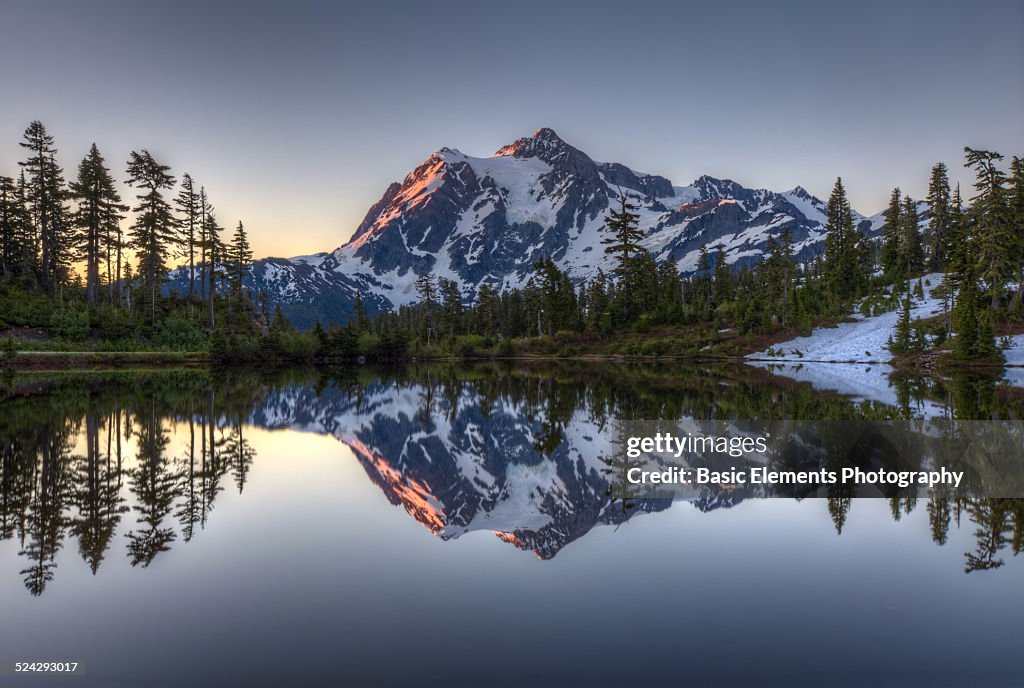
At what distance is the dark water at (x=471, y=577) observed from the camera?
4922 millimetres

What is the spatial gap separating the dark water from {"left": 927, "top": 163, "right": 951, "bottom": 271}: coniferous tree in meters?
88.1

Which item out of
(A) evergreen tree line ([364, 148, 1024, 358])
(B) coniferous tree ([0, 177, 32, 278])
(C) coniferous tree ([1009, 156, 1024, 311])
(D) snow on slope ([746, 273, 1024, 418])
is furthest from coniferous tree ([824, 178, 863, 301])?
(B) coniferous tree ([0, 177, 32, 278])

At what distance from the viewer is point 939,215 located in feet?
265

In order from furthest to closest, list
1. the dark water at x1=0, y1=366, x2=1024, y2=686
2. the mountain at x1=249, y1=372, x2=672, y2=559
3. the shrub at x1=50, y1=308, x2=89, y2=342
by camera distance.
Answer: the shrub at x1=50, y1=308, x2=89, y2=342 < the mountain at x1=249, y1=372, x2=672, y2=559 < the dark water at x1=0, y1=366, x2=1024, y2=686

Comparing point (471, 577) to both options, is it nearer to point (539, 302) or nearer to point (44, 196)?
point (44, 196)

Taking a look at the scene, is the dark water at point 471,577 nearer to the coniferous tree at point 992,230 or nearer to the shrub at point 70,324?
the shrub at point 70,324

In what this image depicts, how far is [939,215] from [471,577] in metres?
95.0

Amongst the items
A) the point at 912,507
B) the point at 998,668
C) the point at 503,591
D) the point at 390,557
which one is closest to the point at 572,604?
the point at 503,591

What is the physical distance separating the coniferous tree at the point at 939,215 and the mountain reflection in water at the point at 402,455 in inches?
2462

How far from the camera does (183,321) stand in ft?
190

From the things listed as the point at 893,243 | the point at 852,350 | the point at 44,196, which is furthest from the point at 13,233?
the point at 893,243

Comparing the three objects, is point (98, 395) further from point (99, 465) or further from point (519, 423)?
point (519, 423)

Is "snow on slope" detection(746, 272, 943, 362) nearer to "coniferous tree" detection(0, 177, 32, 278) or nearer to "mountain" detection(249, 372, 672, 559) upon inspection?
"mountain" detection(249, 372, 672, 559)

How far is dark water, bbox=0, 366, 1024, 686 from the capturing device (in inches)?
194
